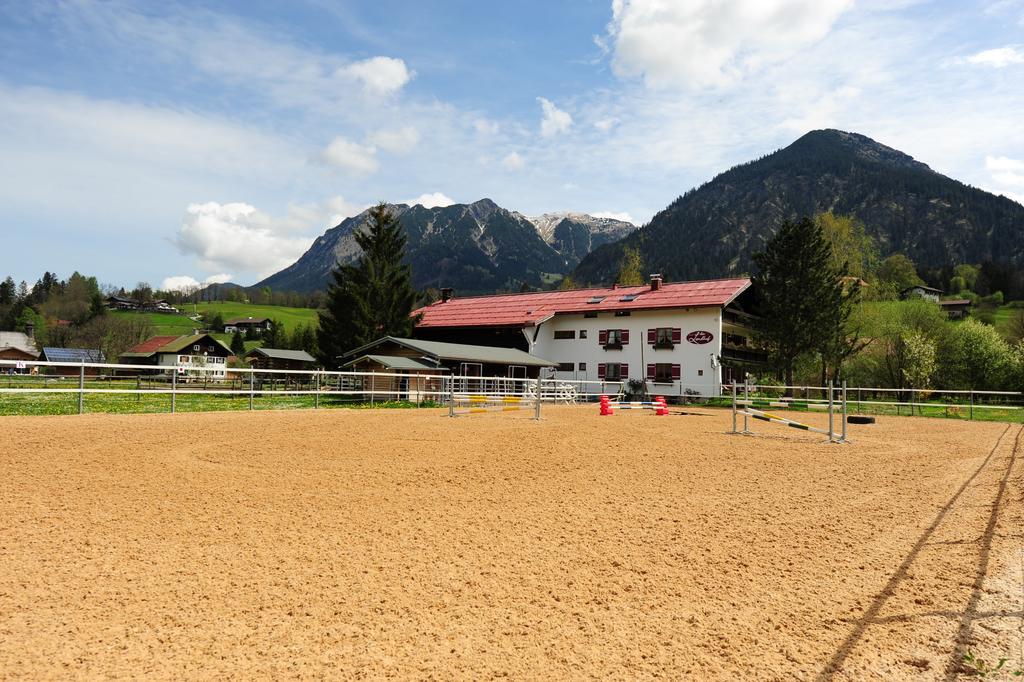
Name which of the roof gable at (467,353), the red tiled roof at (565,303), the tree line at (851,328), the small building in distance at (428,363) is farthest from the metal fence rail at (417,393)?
the red tiled roof at (565,303)

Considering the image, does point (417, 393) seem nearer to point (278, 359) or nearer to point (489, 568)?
point (489, 568)

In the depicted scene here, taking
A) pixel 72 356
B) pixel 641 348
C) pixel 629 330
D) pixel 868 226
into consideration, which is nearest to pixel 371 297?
pixel 629 330

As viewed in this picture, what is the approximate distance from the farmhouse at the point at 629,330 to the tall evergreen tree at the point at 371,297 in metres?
4.60

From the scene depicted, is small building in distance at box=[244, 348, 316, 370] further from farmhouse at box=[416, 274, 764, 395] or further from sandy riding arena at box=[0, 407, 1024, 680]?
sandy riding arena at box=[0, 407, 1024, 680]

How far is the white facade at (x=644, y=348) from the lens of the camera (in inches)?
1641

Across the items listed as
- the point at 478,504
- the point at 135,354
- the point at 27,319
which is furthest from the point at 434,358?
the point at 27,319

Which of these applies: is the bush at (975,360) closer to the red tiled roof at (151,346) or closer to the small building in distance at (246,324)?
the red tiled roof at (151,346)

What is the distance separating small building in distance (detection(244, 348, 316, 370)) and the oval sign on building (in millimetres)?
36472

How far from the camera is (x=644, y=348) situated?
44500 mm

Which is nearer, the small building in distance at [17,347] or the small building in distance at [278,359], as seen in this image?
the small building in distance at [278,359]

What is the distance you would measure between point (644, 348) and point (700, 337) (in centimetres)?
412

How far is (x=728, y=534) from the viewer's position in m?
6.20

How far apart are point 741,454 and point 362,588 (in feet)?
31.7

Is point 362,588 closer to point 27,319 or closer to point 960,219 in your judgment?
point 27,319
